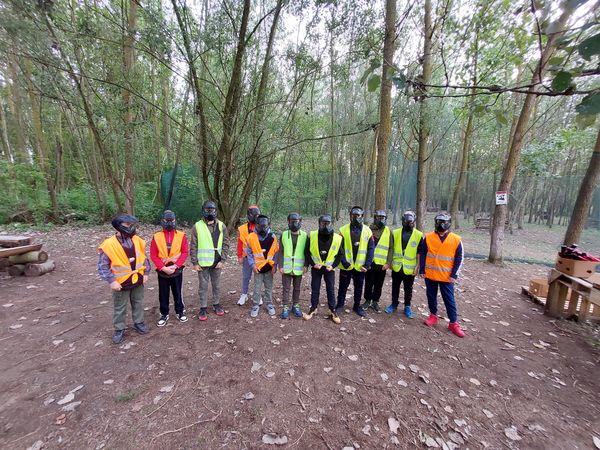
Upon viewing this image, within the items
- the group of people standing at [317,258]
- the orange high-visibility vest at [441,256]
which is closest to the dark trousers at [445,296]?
the group of people standing at [317,258]

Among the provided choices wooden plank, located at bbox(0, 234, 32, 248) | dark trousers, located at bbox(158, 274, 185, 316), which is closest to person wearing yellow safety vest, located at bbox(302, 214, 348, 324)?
dark trousers, located at bbox(158, 274, 185, 316)

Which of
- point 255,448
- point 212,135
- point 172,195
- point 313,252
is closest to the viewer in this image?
point 255,448

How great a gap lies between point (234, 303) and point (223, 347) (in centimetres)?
135

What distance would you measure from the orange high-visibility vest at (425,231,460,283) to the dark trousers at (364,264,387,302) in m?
0.76

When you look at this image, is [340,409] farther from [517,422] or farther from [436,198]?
[436,198]

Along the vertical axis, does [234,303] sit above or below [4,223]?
below

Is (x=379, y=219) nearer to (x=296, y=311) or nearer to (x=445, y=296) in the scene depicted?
(x=445, y=296)

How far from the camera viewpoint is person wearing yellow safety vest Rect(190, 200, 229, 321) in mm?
4016

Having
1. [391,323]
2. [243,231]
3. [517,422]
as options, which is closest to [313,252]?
[243,231]

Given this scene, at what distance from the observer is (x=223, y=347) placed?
11.3 ft

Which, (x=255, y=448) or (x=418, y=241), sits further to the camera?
(x=418, y=241)

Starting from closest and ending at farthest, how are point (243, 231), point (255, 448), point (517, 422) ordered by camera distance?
point (255, 448) < point (517, 422) < point (243, 231)

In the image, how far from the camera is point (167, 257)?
3744 millimetres

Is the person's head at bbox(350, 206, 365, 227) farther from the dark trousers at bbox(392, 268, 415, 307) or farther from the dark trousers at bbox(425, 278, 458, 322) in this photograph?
the dark trousers at bbox(425, 278, 458, 322)
